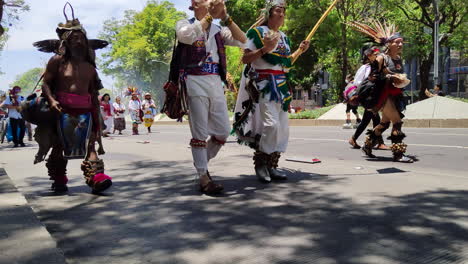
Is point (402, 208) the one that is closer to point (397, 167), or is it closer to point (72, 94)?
point (397, 167)

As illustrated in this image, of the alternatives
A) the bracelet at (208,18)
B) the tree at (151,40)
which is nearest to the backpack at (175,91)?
the bracelet at (208,18)

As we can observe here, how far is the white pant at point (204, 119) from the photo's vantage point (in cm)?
462

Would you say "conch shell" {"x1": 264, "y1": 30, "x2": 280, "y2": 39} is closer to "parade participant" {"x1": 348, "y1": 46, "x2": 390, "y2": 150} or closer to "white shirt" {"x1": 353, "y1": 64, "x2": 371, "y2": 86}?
Answer: "parade participant" {"x1": 348, "y1": 46, "x2": 390, "y2": 150}

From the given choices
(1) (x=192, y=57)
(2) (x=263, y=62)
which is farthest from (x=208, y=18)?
(2) (x=263, y=62)

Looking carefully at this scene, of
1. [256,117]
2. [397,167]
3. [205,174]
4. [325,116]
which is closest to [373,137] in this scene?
[397,167]

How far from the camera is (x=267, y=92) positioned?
4.98m

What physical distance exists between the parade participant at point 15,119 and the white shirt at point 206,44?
10.7 metres

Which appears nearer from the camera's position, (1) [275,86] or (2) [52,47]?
(2) [52,47]

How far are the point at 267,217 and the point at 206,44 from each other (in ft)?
6.56

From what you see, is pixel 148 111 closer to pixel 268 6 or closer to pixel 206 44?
pixel 268 6

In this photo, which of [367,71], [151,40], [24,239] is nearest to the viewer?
[24,239]

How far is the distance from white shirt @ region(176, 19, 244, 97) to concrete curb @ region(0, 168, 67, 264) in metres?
1.95

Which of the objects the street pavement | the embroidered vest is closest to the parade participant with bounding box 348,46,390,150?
the street pavement

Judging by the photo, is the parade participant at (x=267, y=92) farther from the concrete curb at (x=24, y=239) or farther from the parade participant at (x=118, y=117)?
the parade participant at (x=118, y=117)
